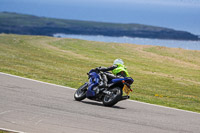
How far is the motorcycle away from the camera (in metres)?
11.4

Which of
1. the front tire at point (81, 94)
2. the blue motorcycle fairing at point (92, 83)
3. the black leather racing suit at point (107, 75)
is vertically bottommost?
the front tire at point (81, 94)

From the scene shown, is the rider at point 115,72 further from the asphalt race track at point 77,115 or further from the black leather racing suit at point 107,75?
the asphalt race track at point 77,115

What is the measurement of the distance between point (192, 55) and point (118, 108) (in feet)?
125

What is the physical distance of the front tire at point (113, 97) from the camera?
37.3 feet

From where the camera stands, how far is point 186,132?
30.5ft

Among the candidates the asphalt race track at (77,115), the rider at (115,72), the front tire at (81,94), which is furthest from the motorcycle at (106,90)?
the asphalt race track at (77,115)

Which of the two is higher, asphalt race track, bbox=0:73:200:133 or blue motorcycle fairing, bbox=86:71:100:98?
blue motorcycle fairing, bbox=86:71:100:98

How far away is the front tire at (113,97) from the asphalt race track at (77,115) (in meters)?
0.19

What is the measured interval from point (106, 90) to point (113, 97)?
37cm

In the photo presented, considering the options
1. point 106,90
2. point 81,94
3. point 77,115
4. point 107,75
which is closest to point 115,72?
point 107,75

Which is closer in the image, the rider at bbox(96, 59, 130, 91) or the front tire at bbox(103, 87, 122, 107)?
the front tire at bbox(103, 87, 122, 107)

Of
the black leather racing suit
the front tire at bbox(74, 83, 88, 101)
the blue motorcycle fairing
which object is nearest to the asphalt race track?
the front tire at bbox(74, 83, 88, 101)

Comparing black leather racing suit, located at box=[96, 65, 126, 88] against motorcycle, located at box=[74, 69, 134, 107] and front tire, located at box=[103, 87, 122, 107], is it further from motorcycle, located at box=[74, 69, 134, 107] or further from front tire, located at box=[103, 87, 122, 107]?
front tire, located at box=[103, 87, 122, 107]

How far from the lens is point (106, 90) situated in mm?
11719
